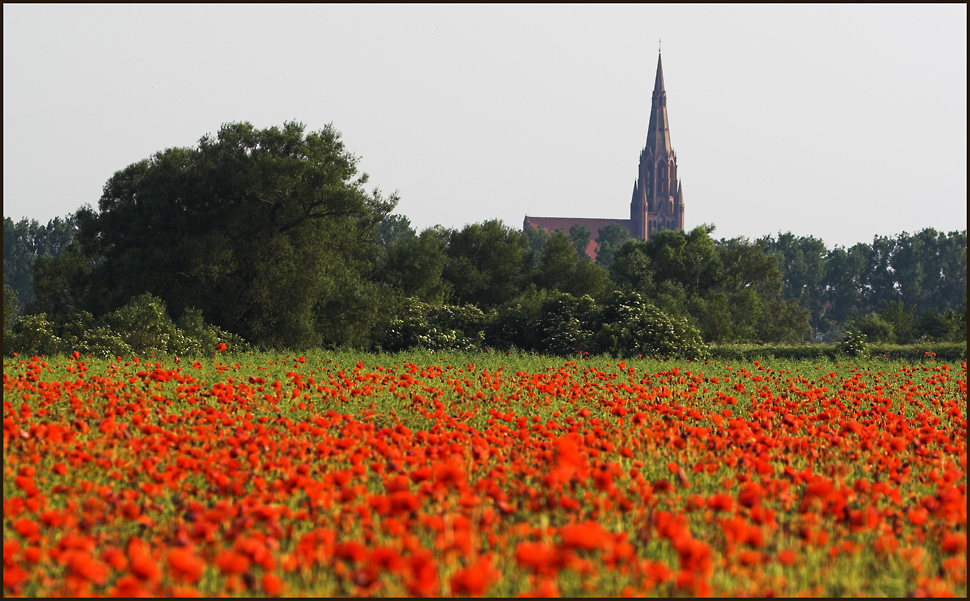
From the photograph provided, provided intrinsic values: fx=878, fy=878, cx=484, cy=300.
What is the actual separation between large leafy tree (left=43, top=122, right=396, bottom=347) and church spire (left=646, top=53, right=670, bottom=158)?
10614cm

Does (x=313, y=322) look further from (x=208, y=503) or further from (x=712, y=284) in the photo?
(x=712, y=284)

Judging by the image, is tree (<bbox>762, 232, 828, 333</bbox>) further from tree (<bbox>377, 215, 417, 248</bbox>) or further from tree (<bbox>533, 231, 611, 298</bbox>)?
tree (<bbox>533, 231, 611, 298</bbox>)

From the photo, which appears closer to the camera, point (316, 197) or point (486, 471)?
point (486, 471)

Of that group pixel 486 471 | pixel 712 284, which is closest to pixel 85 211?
pixel 486 471

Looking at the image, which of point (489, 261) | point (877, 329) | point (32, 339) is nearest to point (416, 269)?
point (489, 261)

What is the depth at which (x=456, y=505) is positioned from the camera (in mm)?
4418

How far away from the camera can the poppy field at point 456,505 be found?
327cm

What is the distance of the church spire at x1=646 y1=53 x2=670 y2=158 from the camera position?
417 ft

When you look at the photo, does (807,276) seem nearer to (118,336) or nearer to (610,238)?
(610,238)

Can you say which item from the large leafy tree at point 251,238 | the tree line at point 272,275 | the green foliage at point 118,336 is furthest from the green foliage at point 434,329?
the green foliage at point 118,336

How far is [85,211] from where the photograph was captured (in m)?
29.0

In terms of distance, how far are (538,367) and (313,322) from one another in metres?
12.2

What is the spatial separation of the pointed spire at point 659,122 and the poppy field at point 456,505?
123933 mm

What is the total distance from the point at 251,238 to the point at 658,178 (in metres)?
109
